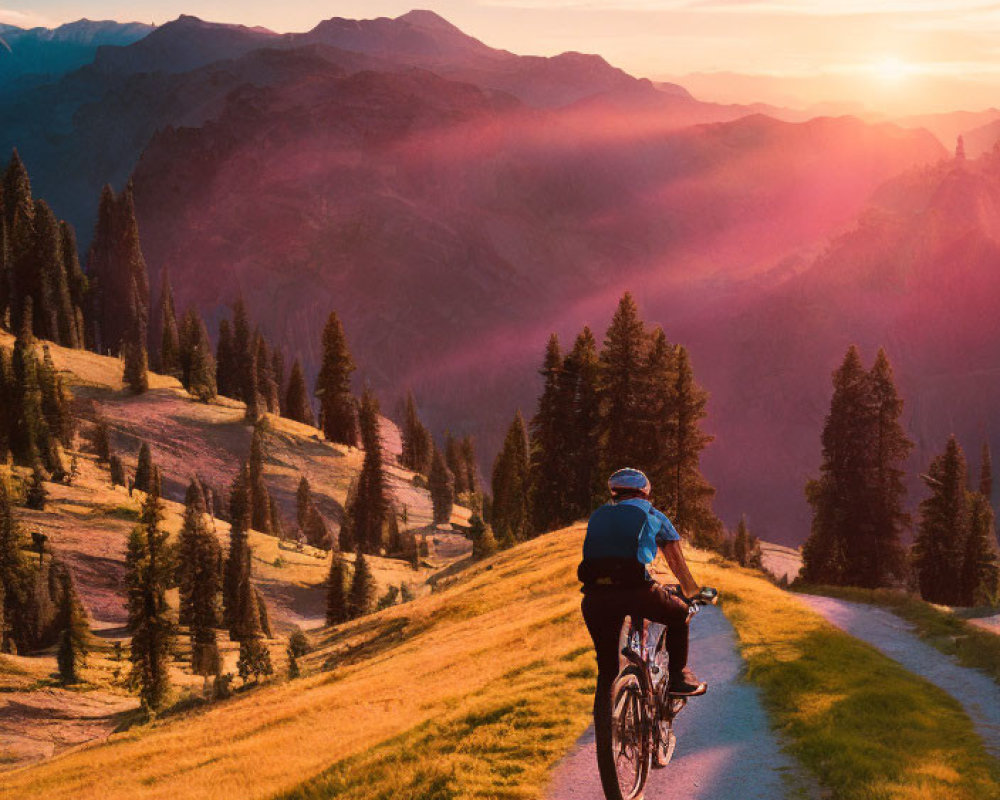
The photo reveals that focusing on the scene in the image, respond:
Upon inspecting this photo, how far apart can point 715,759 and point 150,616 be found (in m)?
53.0

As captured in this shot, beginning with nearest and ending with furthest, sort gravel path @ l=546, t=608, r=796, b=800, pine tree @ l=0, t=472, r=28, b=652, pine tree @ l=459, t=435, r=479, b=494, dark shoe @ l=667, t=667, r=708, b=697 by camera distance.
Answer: gravel path @ l=546, t=608, r=796, b=800
dark shoe @ l=667, t=667, r=708, b=697
pine tree @ l=0, t=472, r=28, b=652
pine tree @ l=459, t=435, r=479, b=494

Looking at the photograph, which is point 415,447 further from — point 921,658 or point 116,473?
point 921,658

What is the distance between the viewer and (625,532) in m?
9.96

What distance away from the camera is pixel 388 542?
389 feet

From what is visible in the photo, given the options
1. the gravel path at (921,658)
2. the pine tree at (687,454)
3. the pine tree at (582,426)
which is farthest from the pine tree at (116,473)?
the gravel path at (921,658)

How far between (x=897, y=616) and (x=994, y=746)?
1417 centimetres

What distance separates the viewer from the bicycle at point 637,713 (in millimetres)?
9641

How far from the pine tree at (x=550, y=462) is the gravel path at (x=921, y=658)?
32.3m

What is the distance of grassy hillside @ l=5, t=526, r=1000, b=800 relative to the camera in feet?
39.3

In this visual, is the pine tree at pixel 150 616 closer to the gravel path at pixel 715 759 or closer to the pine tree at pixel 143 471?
the gravel path at pixel 715 759

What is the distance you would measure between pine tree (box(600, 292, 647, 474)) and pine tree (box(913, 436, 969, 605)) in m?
22.0

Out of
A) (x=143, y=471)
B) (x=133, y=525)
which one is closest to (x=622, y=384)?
(x=133, y=525)

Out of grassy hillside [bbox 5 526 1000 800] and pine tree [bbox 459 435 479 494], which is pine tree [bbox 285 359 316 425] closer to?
pine tree [bbox 459 435 479 494]

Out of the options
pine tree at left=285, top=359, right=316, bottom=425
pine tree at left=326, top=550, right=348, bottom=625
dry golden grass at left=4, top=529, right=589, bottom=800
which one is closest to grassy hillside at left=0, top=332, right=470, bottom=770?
pine tree at left=326, top=550, right=348, bottom=625
